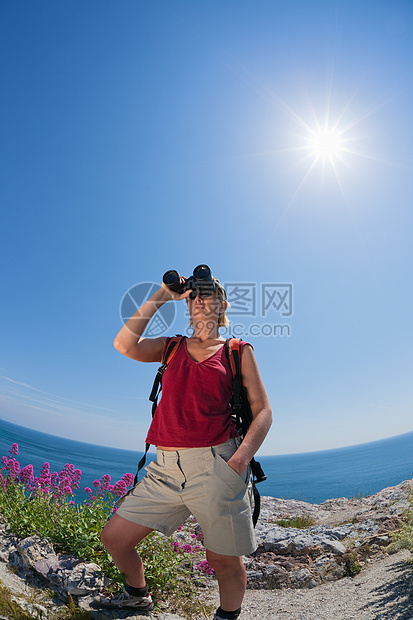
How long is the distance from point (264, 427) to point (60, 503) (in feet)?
9.59

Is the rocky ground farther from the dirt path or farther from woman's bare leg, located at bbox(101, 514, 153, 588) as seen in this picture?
woman's bare leg, located at bbox(101, 514, 153, 588)

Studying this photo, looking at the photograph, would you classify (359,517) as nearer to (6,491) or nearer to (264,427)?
(264,427)

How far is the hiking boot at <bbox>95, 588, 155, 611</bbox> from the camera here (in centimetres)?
240

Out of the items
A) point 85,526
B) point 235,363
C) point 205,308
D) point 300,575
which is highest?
point 205,308

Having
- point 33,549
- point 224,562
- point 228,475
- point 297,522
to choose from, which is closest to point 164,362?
point 228,475

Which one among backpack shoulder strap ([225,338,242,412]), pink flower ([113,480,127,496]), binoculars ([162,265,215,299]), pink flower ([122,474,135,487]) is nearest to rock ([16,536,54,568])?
pink flower ([113,480,127,496])

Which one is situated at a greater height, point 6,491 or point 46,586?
point 6,491

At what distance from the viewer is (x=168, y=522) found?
2.18 meters

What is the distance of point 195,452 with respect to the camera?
2.10 m

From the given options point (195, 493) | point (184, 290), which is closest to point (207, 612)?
point (195, 493)

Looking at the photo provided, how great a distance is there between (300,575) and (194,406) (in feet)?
9.33

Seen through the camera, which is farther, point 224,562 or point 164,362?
point 164,362

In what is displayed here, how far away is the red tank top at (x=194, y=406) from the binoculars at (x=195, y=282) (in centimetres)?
47

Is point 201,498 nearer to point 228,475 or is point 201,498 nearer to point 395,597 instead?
point 228,475
